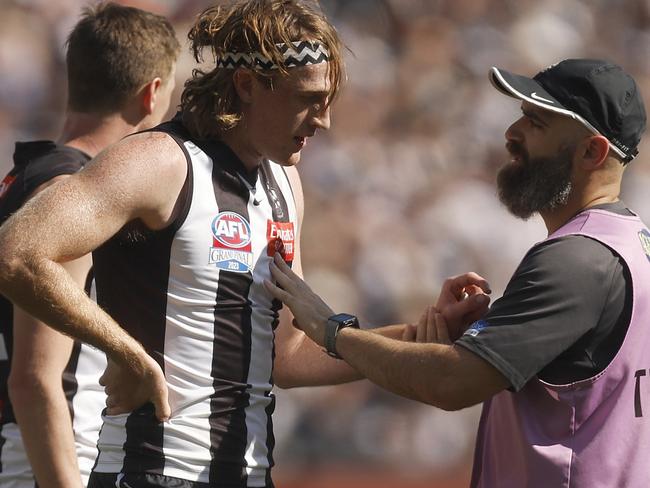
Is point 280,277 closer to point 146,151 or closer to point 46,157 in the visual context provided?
point 146,151

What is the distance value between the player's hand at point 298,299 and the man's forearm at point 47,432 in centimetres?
74

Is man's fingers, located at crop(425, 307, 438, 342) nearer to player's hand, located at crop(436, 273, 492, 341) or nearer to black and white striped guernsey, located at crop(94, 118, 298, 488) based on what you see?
player's hand, located at crop(436, 273, 492, 341)

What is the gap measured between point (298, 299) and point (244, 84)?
59cm

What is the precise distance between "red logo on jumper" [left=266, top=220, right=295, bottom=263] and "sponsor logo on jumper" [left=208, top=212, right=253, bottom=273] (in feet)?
0.27

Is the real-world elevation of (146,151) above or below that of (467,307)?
above

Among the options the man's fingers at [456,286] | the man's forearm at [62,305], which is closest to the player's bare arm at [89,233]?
the man's forearm at [62,305]

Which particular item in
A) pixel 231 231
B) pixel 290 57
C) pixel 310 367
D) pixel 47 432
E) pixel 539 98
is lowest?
pixel 47 432

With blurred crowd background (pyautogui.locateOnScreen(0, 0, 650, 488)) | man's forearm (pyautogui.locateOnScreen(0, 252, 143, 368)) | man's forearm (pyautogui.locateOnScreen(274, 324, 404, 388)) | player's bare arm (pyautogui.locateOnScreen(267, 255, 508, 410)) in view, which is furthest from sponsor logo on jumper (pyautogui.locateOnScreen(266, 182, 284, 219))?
blurred crowd background (pyautogui.locateOnScreen(0, 0, 650, 488))

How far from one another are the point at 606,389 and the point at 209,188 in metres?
1.08

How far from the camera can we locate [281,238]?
9.09ft

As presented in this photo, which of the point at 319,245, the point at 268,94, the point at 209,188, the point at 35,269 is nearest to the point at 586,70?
the point at 268,94

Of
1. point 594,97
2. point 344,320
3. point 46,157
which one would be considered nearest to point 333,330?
point 344,320

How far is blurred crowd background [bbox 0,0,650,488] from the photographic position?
5.42m

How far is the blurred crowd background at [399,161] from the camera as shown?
213 inches
